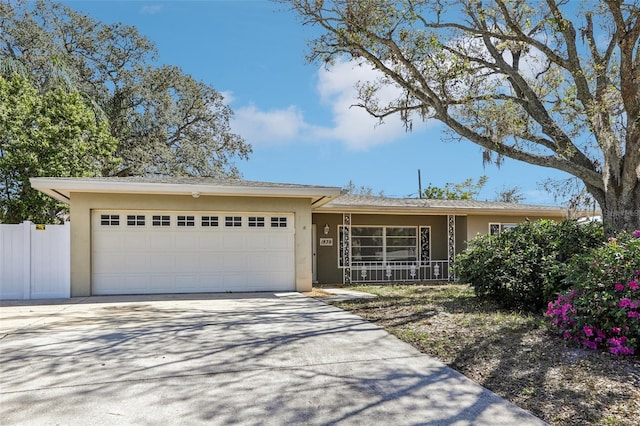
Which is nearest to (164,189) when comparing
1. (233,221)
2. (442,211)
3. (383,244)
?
(233,221)

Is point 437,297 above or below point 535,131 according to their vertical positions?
below

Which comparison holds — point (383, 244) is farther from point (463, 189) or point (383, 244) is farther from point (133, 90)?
point (463, 189)

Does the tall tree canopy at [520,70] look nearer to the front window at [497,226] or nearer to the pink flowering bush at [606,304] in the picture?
the pink flowering bush at [606,304]

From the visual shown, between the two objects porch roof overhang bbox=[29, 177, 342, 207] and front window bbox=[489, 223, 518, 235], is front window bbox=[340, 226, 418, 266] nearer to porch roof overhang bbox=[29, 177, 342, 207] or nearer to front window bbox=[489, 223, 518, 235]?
front window bbox=[489, 223, 518, 235]

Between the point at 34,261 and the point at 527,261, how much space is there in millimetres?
10060

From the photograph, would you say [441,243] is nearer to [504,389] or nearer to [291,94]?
[291,94]

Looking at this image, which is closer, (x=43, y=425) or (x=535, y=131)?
(x=43, y=425)

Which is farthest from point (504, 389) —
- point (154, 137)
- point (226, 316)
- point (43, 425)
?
point (154, 137)

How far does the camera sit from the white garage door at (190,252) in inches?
400

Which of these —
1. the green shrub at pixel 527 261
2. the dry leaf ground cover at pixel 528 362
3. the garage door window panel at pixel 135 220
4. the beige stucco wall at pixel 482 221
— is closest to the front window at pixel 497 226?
the beige stucco wall at pixel 482 221

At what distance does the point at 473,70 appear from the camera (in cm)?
1019

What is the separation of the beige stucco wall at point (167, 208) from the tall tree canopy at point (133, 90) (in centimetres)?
1048

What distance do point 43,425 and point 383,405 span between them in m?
2.58

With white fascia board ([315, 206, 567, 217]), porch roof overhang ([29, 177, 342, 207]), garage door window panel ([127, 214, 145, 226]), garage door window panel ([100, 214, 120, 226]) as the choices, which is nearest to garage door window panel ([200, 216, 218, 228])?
porch roof overhang ([29, 177, 342, 207])
